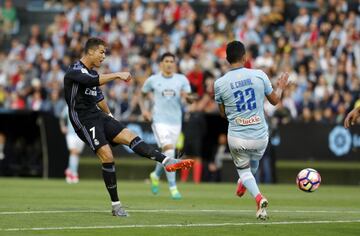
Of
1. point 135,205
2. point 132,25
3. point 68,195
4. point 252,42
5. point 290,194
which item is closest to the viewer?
point 135,205

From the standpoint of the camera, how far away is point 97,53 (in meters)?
14.4

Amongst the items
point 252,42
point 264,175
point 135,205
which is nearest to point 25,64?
point 252,42

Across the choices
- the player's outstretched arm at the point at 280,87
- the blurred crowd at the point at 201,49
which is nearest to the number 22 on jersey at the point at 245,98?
the player's outstretched arm at the point at 280,87

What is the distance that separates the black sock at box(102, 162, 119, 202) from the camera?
13969 millimetres

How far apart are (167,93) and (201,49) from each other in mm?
10693

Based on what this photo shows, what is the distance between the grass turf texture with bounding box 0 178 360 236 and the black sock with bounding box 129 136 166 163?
0.82 meters

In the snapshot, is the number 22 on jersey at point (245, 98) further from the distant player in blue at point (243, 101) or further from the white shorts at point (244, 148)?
the white shorts at point (244, 148)

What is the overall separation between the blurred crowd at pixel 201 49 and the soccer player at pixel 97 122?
495 inches

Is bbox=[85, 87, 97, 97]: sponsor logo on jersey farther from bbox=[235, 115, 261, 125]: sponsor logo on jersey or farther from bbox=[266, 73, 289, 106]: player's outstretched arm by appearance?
bbox=[266, 73, 289, 106]: player's outstretched arm

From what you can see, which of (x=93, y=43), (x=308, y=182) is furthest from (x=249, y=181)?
(x=93, y=43)

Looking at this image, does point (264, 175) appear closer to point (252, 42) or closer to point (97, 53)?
point (252, 42)

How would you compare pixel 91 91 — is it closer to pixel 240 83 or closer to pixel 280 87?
pixel 240 83

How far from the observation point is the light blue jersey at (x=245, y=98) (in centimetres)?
1420

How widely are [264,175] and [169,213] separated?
13335mm
